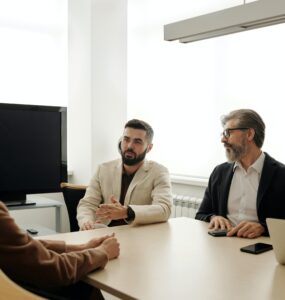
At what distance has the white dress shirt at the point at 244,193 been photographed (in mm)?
2777

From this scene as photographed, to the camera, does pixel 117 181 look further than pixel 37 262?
Yes

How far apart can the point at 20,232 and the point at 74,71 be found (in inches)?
125

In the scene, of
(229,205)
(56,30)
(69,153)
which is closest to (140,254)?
(229,205)

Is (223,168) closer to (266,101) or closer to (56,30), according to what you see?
(266,101)

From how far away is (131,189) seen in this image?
3.11 metres

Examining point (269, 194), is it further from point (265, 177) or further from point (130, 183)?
point (130, 183)

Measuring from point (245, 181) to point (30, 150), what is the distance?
1571 millimetres

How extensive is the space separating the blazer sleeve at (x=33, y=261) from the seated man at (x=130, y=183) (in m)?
1.13

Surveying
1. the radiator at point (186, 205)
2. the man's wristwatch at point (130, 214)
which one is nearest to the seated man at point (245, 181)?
the man's wristwatch at point (130, 214)

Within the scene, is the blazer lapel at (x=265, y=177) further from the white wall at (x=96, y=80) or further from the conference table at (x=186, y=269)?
the white wall at (x=96, y=80)

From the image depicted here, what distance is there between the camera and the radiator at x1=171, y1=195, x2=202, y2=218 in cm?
404

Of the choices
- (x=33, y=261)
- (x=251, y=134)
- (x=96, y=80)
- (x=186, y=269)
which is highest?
(x=96, y=80)

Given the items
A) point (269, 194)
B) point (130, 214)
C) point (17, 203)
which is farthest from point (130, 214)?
point (17, 203)

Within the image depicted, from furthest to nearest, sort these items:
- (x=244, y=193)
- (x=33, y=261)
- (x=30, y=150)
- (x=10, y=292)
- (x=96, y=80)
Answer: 1. (x=96, y=80)
2. (x=30, y=150)
3. (x=244, y=193)
4. (x=33, y=261)
5. (x=10, y=292)
